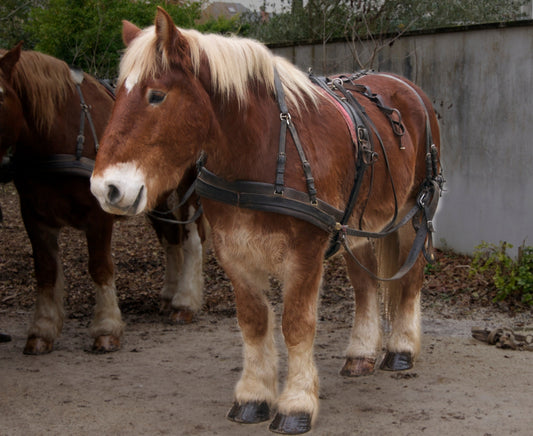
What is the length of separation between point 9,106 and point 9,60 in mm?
270

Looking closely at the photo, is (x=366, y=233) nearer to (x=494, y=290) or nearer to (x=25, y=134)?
(x=25, y=134)

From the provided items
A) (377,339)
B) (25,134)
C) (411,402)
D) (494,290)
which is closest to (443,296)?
(494,290)

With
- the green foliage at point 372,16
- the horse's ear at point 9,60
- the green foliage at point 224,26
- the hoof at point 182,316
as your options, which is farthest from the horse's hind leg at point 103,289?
the green foliage at point 224,26

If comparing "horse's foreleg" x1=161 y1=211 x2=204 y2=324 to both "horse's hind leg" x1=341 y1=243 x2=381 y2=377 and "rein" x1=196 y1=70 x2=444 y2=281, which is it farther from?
"rein" x1=196 y1=70 x2=444 y2=281

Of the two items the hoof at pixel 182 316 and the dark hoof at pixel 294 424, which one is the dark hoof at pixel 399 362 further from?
the hoof at pixel 182 316

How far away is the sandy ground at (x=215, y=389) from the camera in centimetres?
347

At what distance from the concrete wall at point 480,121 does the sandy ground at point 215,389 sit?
1976 mm

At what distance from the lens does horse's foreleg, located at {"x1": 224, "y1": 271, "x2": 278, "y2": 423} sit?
3.44 meters

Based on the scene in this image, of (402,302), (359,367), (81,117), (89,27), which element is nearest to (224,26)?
(89,27)

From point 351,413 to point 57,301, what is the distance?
2.33 m

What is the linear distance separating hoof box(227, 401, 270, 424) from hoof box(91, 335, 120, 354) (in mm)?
1525

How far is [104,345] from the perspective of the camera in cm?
480

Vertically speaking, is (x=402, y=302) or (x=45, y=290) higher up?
(x=402, y=302)

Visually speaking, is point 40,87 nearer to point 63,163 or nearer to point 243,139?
point 63,163
